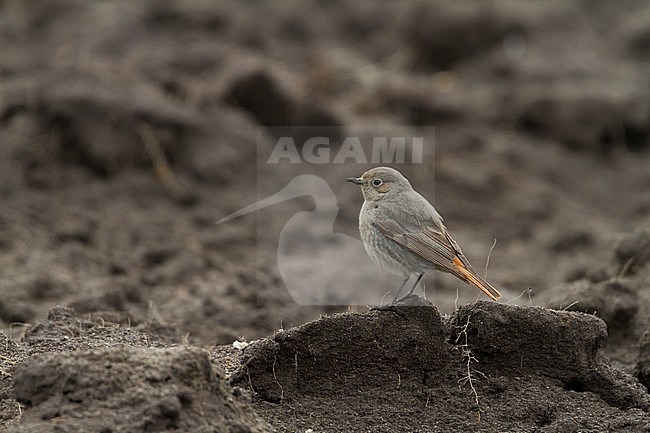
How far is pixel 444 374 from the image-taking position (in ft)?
18.9

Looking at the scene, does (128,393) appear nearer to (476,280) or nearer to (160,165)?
(476,280)

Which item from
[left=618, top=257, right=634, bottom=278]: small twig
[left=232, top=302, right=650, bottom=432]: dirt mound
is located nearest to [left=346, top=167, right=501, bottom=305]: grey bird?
[left=232, top=302, right=650, bottom=432]: dirt mound

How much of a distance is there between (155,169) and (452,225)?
12.4 ft

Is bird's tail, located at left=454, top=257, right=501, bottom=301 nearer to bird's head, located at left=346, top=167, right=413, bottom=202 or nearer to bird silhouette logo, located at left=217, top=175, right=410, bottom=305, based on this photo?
bird's head, located at left=346, top=167, right=413, bottom=202

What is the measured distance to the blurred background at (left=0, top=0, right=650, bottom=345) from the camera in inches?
395

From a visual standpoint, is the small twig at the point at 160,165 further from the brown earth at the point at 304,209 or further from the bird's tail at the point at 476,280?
the bird's tail at the point at 476,280

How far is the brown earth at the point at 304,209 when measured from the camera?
18.2ft

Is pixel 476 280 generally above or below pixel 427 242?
below

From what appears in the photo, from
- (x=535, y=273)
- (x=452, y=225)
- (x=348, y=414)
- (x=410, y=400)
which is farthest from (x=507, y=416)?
(x=452, y=225)

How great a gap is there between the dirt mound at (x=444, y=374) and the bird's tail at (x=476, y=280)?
10 centimetres

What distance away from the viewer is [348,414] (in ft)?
18.0

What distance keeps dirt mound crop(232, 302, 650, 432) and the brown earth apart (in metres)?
0.01

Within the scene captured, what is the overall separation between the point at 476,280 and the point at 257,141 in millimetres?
7555

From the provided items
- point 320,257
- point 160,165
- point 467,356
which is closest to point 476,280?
point 467,356
